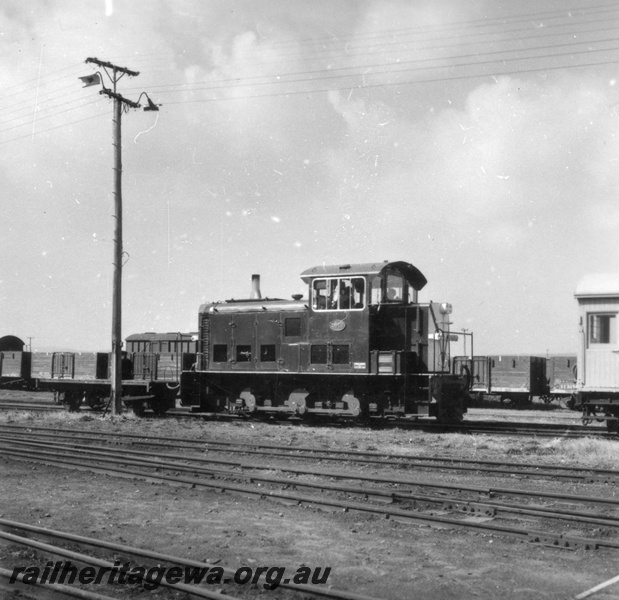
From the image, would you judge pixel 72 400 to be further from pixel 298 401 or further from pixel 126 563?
pixel 126 563

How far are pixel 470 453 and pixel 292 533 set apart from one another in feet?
22.8

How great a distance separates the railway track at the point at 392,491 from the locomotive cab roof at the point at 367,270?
19.6 ft

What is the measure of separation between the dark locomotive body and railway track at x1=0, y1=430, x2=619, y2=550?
488 centimetres

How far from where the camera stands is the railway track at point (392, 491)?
7.68 m

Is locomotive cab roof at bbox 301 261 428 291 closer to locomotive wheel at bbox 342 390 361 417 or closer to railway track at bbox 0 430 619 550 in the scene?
locomotive wheel at bbox 342 390 361 417

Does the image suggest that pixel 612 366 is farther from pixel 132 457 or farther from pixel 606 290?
pixel 132 457

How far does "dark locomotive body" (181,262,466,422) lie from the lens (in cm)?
1769

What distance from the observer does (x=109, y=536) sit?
7352mm

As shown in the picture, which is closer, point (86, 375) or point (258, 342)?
point (258, 342)

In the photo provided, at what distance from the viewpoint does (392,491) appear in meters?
9.28

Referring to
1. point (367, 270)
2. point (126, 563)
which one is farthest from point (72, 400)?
point (126, 563)

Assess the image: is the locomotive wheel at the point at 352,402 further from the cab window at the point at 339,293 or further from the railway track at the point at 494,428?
the cab window at the point at 339,293

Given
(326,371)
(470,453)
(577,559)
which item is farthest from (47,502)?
(326,371)

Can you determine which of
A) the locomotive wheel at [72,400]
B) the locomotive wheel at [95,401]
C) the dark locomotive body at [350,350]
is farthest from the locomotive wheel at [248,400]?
the locomotive wheel at [72,400]
